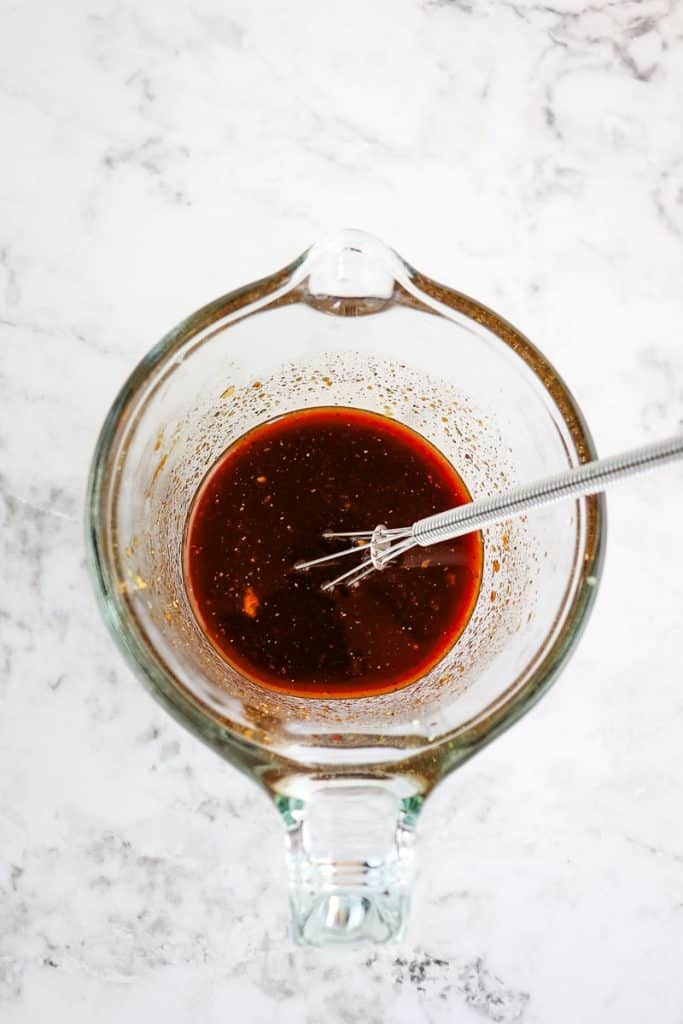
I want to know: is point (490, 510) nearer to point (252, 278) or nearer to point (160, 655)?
point (160, 655)

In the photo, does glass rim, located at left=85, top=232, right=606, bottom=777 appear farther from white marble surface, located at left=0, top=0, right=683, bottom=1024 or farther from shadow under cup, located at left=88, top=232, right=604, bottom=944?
white marble surface, located at left=0, top=0, right=683, bottom=1024

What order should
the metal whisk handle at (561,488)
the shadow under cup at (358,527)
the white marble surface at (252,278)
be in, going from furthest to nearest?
the white marble surface at (252,278)
the shadow under cup at (358,527)
the metal whisk handle at (561,488)

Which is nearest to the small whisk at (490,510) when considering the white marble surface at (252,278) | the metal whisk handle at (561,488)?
the metal whisk handle at (561,488)

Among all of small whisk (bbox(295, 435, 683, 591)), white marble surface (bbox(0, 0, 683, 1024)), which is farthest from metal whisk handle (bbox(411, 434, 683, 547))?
white marble surface (bbox(0, 0, 683, 1024))

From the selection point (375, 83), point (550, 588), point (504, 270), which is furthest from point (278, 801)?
point (375, 83)

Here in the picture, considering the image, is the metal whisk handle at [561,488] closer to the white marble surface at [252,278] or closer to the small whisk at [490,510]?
the small whisk at [490,510]

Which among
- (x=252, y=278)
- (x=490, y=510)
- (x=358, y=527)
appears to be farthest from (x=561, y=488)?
(x=252, y=278)

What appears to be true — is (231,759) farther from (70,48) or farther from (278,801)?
(70,48)
